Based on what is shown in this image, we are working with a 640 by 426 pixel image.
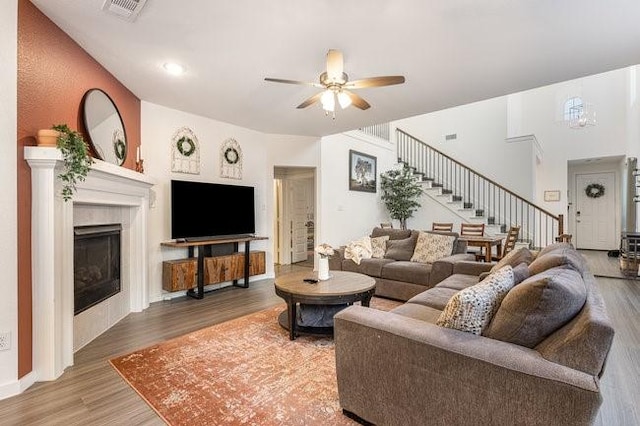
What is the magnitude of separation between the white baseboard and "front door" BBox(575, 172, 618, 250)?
1163 cm

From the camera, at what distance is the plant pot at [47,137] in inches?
89.0

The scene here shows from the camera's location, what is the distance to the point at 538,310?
1.40 meters

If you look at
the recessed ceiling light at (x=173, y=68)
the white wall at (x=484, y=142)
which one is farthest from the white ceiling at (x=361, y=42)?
the white wall at (x=484, y=142)

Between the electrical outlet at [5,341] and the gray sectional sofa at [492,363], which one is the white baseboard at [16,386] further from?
the gray sectional sofa at [492,363]

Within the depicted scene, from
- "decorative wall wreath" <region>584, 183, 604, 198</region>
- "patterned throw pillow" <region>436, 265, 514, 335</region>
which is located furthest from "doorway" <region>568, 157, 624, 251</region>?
"patterned throw pillow" <region>436, 265, 514, 335</region>

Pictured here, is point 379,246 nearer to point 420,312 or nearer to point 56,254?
point 420,312

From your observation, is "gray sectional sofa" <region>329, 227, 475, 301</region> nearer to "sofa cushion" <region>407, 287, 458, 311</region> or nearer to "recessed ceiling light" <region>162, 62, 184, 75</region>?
"sofa cushion" <region>407, 287, 458, 311</region>

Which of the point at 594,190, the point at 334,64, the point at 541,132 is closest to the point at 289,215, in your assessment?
the point at 334,64

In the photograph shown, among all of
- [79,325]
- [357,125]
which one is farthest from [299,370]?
[357,125]

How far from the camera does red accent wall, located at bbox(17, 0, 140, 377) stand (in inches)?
86.5

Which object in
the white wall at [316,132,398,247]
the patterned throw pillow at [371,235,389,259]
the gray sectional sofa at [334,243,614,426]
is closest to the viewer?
the gray sectional sofa at [334,243,614,426]

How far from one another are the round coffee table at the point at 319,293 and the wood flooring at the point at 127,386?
0.77m

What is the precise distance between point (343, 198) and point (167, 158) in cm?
353

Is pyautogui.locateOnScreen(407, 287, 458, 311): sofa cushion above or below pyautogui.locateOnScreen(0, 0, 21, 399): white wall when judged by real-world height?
below
